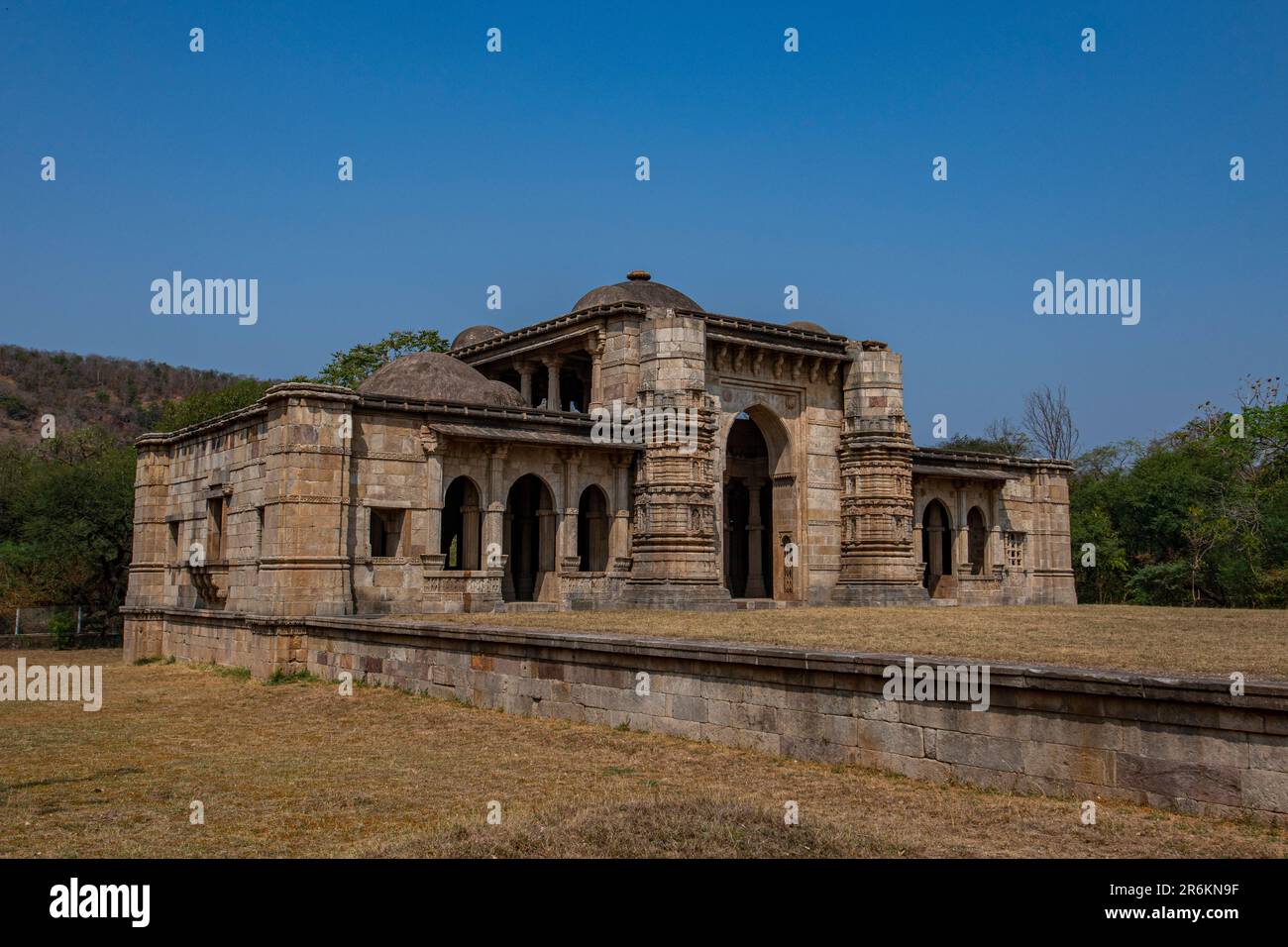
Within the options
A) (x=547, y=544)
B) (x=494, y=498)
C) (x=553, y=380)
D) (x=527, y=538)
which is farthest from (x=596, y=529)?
(x=553, y=380)

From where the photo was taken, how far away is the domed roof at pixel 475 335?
34875 mm

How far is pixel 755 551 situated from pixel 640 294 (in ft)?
26.4

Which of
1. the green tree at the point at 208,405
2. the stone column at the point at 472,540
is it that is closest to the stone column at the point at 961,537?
the stone column at the point at 472,540

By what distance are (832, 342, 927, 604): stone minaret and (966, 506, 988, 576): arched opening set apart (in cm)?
597

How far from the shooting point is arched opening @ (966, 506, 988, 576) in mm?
35444

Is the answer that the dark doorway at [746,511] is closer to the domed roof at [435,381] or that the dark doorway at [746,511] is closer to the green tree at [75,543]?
the domed roof at [435,381]

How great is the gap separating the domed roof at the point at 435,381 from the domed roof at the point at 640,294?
10.8ft

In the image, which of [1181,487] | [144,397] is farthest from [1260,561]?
[144,397]

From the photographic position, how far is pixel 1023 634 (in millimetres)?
15297

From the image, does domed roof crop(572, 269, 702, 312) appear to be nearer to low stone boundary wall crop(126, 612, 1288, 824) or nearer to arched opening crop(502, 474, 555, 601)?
arched opening crop(502, 474, 555, 601)

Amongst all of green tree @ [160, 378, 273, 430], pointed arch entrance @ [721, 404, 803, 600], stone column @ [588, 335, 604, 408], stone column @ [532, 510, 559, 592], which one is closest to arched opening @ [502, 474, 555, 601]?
stone column @ [532, 510, 559, 592]

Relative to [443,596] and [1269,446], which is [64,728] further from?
[1269,446]
